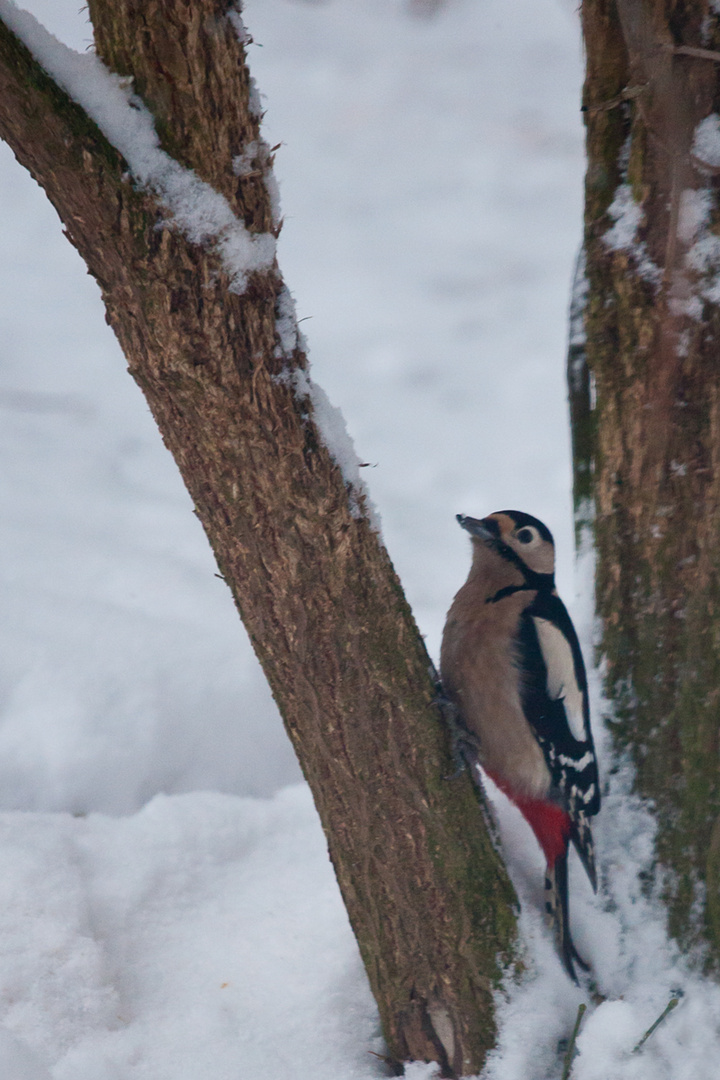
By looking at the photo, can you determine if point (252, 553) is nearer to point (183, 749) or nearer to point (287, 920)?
point (287, 920)

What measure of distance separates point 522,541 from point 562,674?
0.40 m

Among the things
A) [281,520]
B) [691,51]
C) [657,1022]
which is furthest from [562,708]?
[691,51]

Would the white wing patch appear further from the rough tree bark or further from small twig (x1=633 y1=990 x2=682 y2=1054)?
small twig (x1=633 y1=990 x2=682 y2=1054)

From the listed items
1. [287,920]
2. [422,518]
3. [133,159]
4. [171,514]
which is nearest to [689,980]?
[287,920]

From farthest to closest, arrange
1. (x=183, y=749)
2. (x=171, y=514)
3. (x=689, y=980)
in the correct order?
(x=171, y=514) → (x=183, y=749) → (x=689, y=980)

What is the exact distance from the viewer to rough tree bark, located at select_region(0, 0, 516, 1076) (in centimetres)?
127

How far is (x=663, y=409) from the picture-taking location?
1.75 meters

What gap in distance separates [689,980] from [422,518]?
125 inches

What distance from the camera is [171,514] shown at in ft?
15.3

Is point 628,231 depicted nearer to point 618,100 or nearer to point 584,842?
point 618,100

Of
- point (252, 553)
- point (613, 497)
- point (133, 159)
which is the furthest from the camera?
point (613, 497)

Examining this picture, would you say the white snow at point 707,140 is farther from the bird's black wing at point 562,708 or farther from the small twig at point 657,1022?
the small twig at point 657,1022

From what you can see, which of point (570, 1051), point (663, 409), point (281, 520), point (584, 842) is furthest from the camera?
point (584, 842)

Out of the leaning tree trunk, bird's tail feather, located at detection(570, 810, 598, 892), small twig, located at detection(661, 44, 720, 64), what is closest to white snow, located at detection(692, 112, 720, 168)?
the leaning tree trunk
